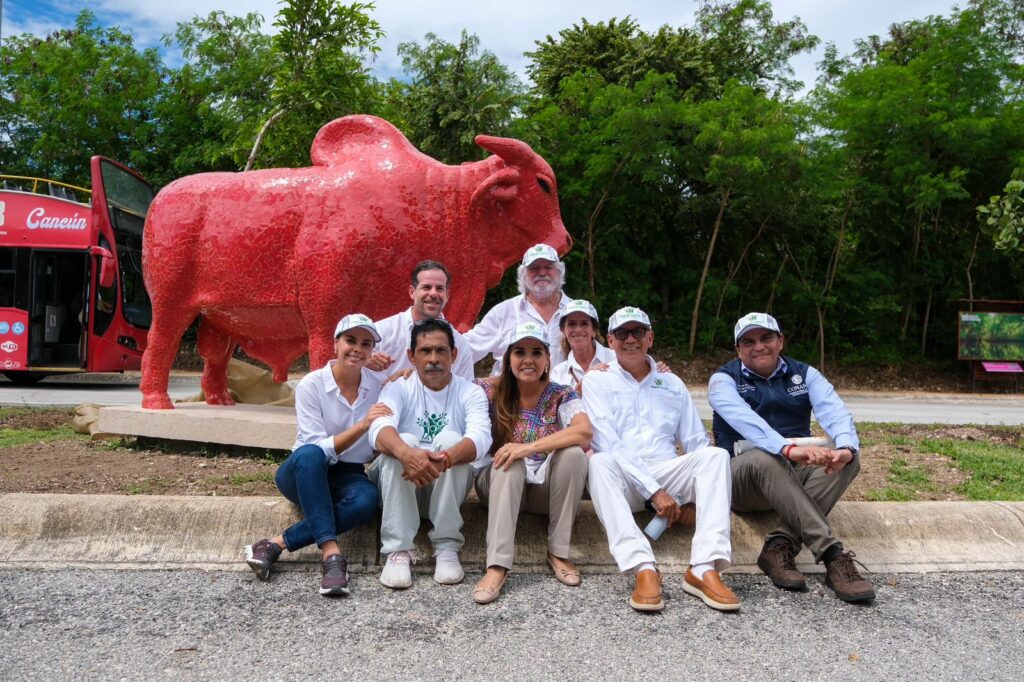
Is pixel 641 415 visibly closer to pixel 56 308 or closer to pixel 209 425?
pixel 209 425

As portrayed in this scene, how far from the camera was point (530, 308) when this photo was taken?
4492 millimetres

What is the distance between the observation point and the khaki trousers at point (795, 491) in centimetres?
326

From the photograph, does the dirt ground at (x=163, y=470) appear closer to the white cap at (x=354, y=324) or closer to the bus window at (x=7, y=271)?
the white cap at (x=354, y=324)

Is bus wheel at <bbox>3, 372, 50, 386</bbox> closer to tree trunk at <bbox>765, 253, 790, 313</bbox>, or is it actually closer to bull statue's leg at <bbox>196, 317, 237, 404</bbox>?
bull statue's leg at <bbox>196, 317, 237, 404</bbox>

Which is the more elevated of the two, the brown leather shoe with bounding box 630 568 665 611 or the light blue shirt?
the light blue shirt

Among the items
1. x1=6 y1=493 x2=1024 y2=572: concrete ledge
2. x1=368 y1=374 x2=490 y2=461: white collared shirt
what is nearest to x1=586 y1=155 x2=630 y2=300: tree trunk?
x1=6 y1=493 x2=1024 y2=572: concrete ledge

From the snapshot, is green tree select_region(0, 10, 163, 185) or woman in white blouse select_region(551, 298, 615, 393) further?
green tree select_region(0, 10, 163, 185)

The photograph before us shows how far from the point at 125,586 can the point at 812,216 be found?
1436 centimetres

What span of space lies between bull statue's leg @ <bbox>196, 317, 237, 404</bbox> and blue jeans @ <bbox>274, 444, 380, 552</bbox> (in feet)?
8.79

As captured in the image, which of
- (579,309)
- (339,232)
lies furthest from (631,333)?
(339,232)

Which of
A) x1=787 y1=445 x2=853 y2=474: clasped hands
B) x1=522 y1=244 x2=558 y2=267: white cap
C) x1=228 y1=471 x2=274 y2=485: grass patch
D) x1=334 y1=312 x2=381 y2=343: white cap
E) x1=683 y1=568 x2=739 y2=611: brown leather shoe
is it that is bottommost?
x1=228 y1=471 x2=274 y2=485: grass patch

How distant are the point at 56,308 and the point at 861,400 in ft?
40.3

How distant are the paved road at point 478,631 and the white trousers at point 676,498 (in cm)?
20

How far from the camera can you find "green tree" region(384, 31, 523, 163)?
13.0 meters
